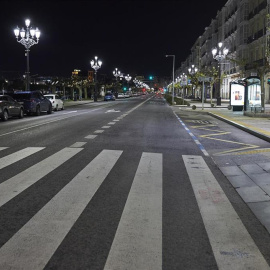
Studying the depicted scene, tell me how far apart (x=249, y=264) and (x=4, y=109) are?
20.6 m

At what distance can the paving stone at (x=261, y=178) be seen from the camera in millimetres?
7264

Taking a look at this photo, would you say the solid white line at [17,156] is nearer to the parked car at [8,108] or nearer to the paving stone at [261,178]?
the paving stone at [261,178]

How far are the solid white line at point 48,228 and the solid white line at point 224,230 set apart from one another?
166 cm

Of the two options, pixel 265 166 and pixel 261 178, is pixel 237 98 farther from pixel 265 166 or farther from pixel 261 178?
pixel 261 178

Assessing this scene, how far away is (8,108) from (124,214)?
19.3m

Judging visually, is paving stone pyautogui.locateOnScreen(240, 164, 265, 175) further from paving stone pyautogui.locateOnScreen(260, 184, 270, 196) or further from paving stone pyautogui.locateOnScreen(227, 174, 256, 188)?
paving stone pyautogui.locateOnScreen(260, 184, 270, 196)

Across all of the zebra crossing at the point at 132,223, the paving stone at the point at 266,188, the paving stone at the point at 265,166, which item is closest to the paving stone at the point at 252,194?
the paving stone at the point at 266,188

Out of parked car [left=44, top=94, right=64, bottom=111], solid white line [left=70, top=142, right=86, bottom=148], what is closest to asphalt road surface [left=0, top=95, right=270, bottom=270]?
solid white line [left=70, top=142, right=86, bottom=148]

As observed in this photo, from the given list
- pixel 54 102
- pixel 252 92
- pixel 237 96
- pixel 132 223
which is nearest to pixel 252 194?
pixel 132 223

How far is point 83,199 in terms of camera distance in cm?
594

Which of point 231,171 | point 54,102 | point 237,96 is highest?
point 237,96

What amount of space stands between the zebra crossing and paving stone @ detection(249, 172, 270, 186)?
777 millimetres

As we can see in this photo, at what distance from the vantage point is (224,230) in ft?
15.5

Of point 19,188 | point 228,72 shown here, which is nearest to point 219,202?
point 19,188
